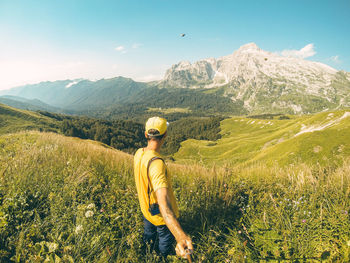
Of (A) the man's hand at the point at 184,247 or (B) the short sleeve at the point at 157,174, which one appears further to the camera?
(B) the short sleeve at the point at 157,174

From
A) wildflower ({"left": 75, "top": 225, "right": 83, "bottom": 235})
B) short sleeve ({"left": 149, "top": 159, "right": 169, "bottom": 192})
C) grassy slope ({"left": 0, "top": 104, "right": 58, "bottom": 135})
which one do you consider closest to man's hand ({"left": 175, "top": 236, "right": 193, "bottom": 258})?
short sleeve ({"left": 149, "top": 159, "right": 169, "bottom": 192})

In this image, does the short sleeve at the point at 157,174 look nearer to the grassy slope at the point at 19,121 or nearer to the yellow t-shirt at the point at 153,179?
the yellow t-shirt at the point at 153,179

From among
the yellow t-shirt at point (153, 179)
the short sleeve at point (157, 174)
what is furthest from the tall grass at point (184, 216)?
the short sleeve at point (157, 174)

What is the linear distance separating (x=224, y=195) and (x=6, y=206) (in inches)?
203

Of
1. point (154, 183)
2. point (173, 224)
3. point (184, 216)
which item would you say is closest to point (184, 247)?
point (173, 224)

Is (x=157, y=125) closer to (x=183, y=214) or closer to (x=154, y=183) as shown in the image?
(x=154, y=183)

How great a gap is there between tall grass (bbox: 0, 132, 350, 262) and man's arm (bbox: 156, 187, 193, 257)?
1144mm

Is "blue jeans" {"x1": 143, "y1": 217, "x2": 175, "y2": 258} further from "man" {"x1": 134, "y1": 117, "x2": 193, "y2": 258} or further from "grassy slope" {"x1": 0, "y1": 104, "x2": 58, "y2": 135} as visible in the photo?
"grassy slope" {"x1": 0, "y1": 104, "x2": 58, "y2": 135}

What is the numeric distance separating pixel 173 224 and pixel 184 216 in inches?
88.4

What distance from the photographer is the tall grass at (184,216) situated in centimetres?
280

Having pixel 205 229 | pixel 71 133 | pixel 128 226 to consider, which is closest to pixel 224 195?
pixel 205 229

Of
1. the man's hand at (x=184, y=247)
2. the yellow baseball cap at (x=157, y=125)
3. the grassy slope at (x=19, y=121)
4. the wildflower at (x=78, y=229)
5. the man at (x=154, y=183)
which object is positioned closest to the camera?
the man's hand at (x=184, y=247)

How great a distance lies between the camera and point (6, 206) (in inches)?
135

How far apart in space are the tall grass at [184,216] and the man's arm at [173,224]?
45.0 inches
